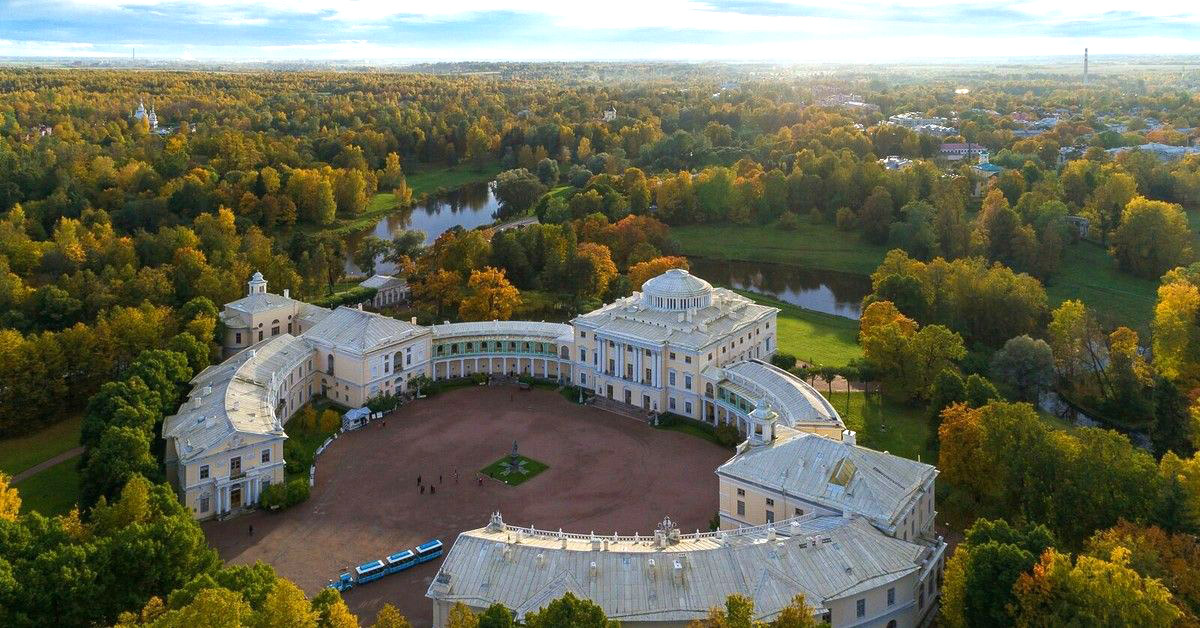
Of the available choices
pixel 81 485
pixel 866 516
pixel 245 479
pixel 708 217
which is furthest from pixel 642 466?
pixel 708 217

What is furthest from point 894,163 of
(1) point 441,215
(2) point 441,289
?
(2) point 441,289

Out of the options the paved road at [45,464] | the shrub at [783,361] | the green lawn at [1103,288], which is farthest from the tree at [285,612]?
the green lawn at [1103,288]

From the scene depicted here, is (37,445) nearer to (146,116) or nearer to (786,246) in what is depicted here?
(786,246)

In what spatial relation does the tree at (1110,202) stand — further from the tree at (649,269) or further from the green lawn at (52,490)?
the green lawn at (52,490)

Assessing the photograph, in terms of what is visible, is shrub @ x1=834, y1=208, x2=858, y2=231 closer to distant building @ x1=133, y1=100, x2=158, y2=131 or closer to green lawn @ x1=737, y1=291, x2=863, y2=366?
green lawn @ x1=737, y1=291, x2=863, y2=366

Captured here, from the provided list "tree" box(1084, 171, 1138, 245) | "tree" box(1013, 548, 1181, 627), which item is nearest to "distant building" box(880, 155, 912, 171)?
"tree" box(1084, 171, 1138, 245)

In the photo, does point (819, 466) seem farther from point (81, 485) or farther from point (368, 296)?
point (368, 296)
